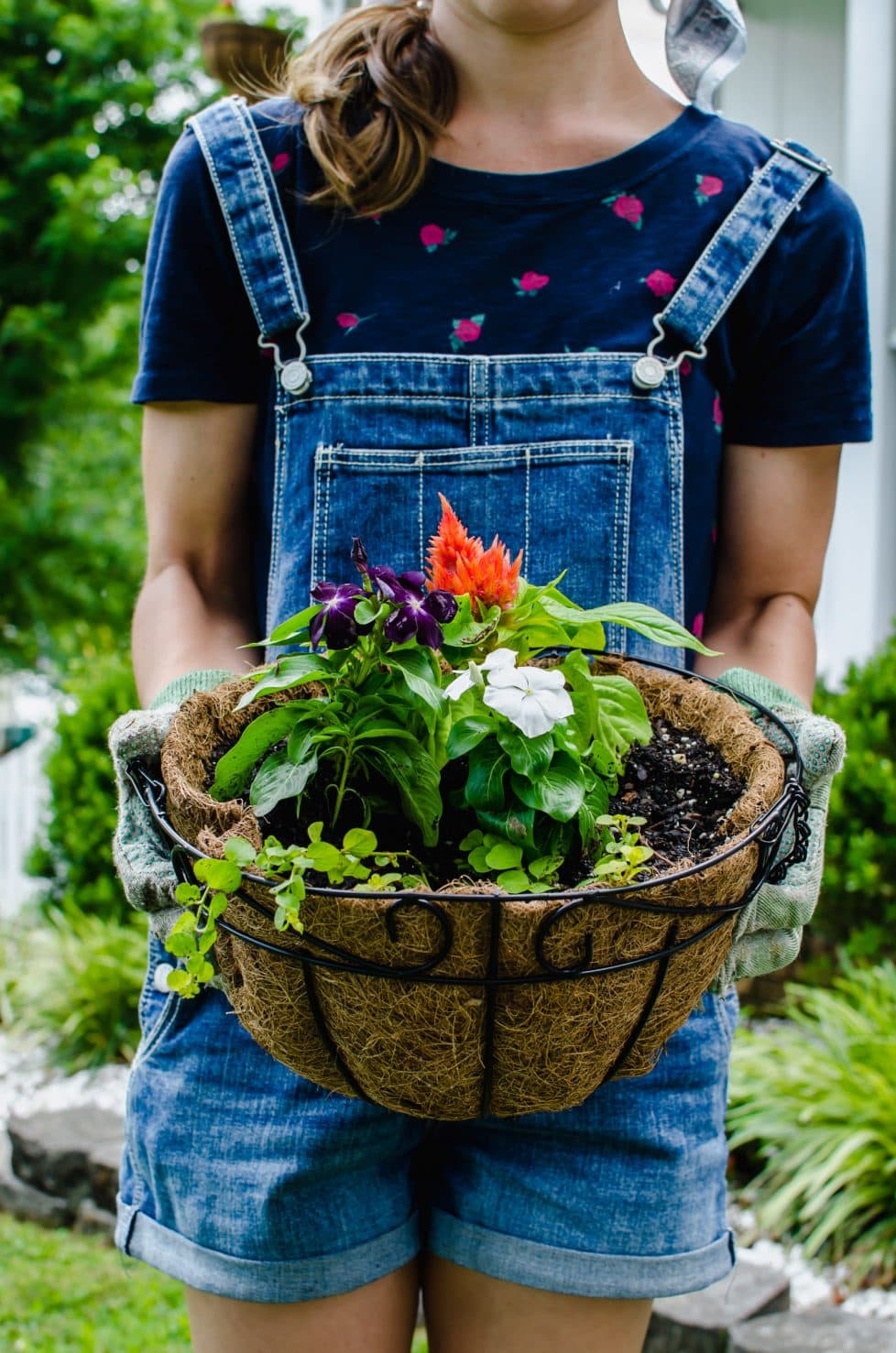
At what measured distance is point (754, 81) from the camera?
5848 mm

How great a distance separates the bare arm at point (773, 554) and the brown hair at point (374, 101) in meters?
0.52

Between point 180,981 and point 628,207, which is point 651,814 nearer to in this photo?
point 180,981

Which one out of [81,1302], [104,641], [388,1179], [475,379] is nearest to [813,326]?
[475,379]

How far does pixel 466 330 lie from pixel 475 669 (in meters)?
0.58

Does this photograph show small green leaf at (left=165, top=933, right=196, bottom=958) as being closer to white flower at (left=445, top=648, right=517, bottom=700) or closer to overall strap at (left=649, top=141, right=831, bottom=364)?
white flower at (left=445, top=648, right=517, bottom=700)

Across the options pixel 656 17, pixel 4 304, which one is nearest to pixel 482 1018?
pixel 656 17

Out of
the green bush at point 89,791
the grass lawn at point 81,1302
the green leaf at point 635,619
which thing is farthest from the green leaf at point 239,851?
the green bush at point 89,791

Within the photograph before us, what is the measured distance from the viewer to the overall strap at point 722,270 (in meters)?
1.49

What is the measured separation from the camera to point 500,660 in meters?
1.07

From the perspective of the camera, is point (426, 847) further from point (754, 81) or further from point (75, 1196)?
point (754, 81)

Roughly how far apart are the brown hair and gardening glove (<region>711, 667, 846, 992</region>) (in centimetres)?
70

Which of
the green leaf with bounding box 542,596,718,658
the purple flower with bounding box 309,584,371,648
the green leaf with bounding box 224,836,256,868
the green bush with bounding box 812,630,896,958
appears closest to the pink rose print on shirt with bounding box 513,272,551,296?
the green leaf with bounding box 542,596,718,658

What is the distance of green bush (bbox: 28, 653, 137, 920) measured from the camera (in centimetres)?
477

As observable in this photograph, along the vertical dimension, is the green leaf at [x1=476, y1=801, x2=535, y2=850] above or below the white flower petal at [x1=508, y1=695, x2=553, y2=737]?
below
